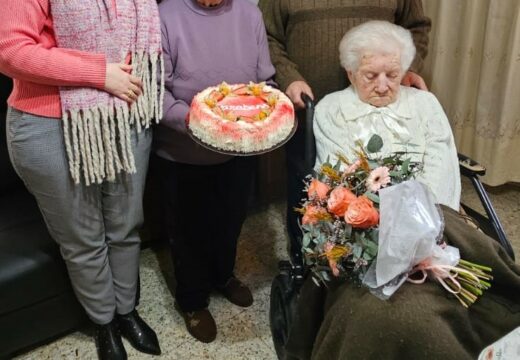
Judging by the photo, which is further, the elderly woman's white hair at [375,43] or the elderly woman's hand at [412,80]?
the elderly woman's hand at [412,80]

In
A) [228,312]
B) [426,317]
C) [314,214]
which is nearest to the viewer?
[426,317]

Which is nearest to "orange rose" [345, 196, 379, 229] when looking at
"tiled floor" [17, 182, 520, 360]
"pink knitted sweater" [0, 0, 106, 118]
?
"pink knitted sweater" [0, 0, 106, 118]

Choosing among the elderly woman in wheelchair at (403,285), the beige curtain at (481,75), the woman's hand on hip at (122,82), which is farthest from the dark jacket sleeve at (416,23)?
the woman's hand on hip at (122,82)

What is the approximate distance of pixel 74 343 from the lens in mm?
1870

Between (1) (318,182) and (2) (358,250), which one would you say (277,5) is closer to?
(1) (318,182)

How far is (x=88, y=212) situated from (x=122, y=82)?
1.34 ft

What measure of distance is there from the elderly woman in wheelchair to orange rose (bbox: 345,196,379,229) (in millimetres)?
164

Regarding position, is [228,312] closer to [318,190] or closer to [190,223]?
[190,223]

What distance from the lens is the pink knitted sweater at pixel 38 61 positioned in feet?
3.97

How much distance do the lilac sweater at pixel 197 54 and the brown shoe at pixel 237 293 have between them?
0.64 m

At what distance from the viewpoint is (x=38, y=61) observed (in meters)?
1.23

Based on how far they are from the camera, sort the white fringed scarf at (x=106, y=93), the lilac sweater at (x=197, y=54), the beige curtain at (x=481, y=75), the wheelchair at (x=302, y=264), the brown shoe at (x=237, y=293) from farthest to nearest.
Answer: the beige curtain at (x=481, y=75), the brown shoe at (x=237, y=293), the wheelchair at (x=302, y=264), the lilac sweater at (x=197, y=54), the white fringed scarf at (x=106, y=93)

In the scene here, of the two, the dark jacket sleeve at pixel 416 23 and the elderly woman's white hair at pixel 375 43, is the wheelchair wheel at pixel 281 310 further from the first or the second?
the dark jacket sleeve at pixel 416 23

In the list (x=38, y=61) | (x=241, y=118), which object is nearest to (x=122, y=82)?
(x=38, y=61)
